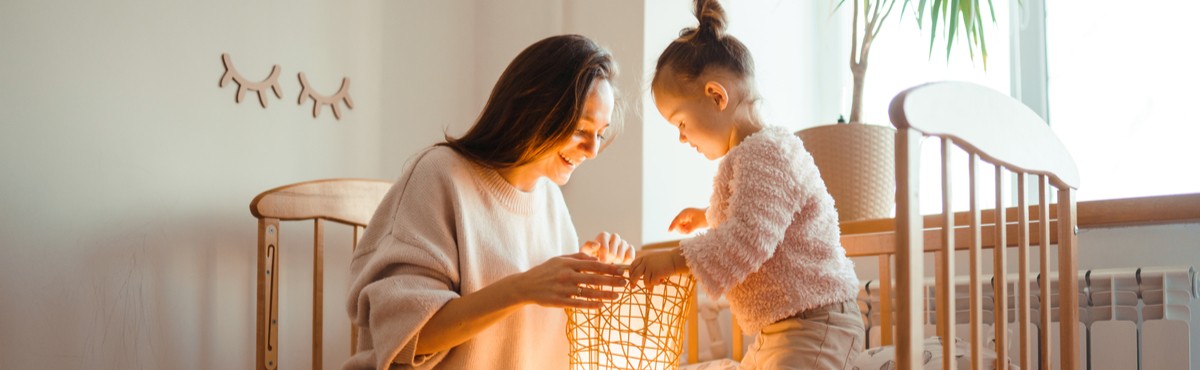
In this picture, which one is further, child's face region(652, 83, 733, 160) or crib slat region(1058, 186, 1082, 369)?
child's face region(652, 83, 733, 160)

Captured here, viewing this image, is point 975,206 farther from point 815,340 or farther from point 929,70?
point 929,70

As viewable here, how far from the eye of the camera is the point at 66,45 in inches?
73.5

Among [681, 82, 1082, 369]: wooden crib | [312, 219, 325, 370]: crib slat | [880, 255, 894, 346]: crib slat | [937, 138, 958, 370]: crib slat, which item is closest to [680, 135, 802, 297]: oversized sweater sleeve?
[681, 82, 1082, 369]: wooden crib

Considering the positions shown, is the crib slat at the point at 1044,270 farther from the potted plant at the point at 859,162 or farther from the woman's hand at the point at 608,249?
the potted plant at the point at 859,162

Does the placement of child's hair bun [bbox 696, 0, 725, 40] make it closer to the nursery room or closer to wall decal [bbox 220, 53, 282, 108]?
the nursery room

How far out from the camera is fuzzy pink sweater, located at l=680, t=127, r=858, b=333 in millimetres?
1275

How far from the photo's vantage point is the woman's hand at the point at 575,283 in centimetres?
124

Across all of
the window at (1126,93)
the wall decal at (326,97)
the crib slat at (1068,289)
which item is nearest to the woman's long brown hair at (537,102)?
the crib slat at (1068,289)

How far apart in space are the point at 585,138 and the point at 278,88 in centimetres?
94

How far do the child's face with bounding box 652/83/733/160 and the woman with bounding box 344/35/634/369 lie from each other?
0.37 feet

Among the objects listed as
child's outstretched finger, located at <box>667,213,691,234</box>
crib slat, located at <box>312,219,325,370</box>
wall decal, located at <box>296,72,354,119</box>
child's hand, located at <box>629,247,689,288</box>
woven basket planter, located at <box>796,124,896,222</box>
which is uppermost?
wall decal, located at <box>296,72,354,119</box>

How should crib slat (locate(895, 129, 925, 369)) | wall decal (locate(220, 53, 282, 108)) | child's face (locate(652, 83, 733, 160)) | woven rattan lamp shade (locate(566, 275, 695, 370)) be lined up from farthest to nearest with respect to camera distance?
1. wall decal (locate(220, 53, 282, 108))
2. child's face (locate(652, 83, 733, 160))
3. woven rattan lamp shade (locate(566, 275, 695, 370))
4. crib slat (locate(895, 129, 925, 369))

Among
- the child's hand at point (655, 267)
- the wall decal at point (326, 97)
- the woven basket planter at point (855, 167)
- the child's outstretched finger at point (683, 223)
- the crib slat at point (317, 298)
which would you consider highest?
the wall decal at point (326, 97)

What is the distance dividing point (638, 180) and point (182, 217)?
37.9 inches
